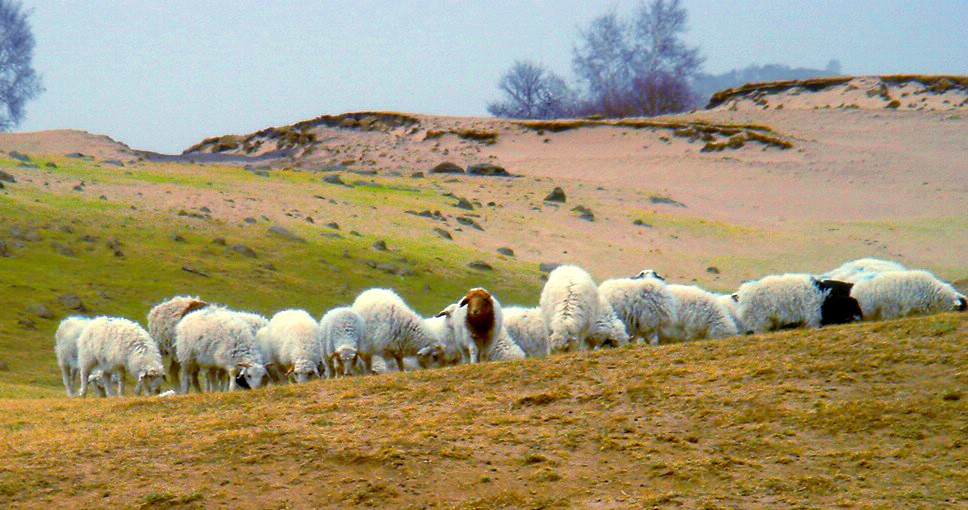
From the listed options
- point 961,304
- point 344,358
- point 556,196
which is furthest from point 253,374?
point 556,196

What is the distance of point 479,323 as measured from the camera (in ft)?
43.1

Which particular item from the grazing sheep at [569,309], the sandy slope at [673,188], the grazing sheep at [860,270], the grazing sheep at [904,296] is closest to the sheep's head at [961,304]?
the grazing sheep at [904,296]

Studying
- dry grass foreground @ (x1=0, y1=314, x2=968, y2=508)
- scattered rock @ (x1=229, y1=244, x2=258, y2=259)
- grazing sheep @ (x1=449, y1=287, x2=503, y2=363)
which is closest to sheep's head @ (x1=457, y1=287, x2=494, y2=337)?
grazing sheep @ (x1=449, y1=287, x2=503, y2=363)

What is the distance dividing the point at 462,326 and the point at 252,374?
2702mm

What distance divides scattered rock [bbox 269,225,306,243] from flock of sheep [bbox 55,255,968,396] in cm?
1357

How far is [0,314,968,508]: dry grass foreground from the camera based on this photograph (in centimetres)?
673

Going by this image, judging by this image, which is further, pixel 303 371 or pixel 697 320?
pixel 697 320

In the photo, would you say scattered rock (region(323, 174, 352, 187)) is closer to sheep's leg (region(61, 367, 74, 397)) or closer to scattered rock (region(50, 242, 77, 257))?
scattered rock (region(50, 242, 77, 257))

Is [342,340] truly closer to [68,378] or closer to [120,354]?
[120,354]

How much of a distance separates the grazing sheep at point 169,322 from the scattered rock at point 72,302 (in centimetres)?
554

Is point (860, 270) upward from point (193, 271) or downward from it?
downward

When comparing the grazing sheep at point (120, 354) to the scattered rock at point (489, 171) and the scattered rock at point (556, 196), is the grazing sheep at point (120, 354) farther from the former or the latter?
the scattered rock at point (489, 171)

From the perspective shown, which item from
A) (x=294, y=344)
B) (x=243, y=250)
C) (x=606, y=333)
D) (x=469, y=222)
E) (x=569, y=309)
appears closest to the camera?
(x=569, y=309)

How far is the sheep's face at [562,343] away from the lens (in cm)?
1227
